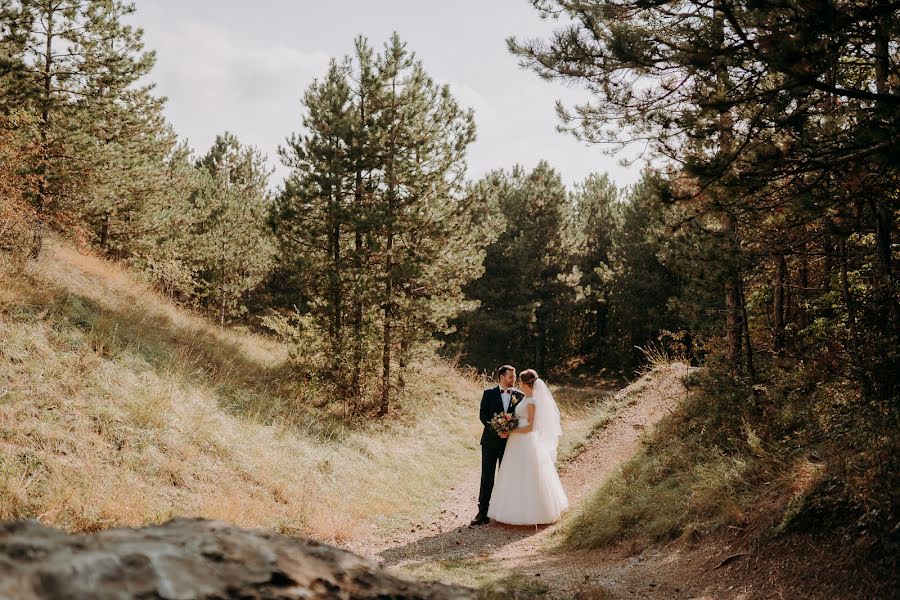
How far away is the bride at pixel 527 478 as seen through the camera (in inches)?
323

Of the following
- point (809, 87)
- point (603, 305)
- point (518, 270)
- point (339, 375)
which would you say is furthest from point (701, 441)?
point (603, 305)

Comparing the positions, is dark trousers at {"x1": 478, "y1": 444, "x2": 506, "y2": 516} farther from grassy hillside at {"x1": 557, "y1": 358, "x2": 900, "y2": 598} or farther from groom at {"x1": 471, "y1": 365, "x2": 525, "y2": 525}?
grassy hillside at {"x1": 557, "y1": 358, "x2": 900, "y2": 598}

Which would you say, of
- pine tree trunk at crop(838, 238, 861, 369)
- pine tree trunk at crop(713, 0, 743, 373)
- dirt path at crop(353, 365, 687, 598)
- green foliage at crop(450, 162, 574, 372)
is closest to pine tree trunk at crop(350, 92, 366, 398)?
dirt path at crop(353, 365, 687, 598)

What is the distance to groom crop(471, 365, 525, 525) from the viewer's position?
28.2 feet

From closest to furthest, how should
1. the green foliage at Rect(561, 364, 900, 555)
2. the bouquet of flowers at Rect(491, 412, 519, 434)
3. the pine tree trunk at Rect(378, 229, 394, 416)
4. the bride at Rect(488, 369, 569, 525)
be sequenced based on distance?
1. the green foliage at Rect(561, 364, 900, 555)
2. the bride at Rect(488, 369, 569, 525)
3. the bouquet of flowers at Rect(491, 412, 519, 434)
4. the pine tree trunk at Rect(378, 229, 394, 416)

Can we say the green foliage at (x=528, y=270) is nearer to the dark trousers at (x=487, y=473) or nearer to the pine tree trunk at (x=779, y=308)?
the pine tree trunk at (x=779, y=308)

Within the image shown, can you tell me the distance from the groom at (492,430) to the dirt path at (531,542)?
438mm

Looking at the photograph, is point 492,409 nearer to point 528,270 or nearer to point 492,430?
point 492,430

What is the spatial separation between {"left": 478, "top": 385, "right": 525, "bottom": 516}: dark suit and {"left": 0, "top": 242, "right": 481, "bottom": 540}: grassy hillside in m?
1.56

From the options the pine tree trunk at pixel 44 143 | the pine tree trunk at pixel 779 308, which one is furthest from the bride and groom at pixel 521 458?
the pine tree trunk at pixel 44 143

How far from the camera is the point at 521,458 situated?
8359mm

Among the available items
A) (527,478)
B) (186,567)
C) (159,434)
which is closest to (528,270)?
(527,478)

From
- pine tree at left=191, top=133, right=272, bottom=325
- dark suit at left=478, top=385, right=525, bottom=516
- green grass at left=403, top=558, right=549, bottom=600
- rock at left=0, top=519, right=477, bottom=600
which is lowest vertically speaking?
green grass at left=403, top=558, right=549, bottom=600

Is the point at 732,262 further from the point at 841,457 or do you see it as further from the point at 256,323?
the point at 256,323
